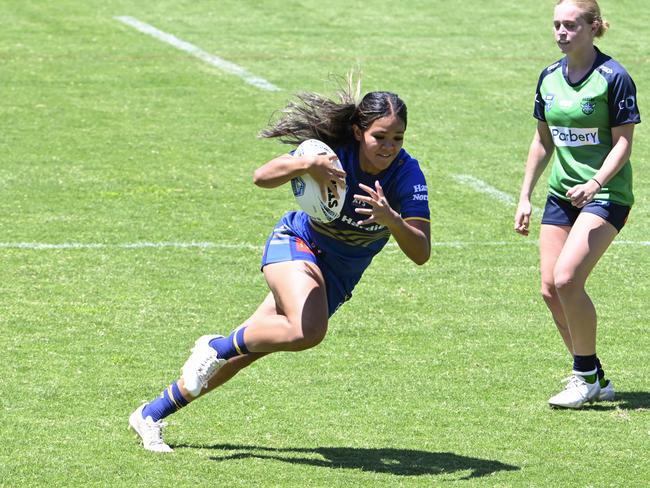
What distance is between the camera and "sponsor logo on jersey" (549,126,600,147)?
780 centimetres

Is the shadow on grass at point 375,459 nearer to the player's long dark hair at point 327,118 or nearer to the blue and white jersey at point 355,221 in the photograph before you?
the blue and white jersey at point 355,221

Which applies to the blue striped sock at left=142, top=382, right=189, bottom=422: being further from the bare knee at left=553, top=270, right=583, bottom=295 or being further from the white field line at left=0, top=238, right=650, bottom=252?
the white field line at left=0, top=238, right=650, bottom=252

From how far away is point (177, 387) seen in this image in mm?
6988

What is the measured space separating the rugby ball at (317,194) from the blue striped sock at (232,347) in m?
0.72

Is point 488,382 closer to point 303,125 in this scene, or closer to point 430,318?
point 430,318

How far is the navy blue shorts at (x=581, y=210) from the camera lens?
308 inches

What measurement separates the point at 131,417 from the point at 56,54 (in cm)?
1348

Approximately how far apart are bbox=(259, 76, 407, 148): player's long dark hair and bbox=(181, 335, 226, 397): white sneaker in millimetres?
1211

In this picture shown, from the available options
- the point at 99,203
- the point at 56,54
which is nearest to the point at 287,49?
the point at 56,54

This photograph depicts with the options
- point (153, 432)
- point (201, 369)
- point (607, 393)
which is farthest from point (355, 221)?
point (607, 393)

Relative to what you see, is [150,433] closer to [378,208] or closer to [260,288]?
[378,208]

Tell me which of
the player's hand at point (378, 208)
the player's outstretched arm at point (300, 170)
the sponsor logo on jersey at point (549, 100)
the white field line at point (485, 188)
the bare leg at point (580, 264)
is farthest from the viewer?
the white field line at point (485, 188)

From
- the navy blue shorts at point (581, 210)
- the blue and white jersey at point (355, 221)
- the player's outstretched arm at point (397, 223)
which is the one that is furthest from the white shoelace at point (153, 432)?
the navy blue shorts at point (581, 210)

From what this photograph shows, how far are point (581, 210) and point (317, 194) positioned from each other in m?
2.02
